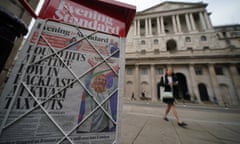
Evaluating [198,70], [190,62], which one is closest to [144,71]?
[190,62]

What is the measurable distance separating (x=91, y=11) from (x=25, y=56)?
116cm

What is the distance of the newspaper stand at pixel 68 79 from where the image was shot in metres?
0.97

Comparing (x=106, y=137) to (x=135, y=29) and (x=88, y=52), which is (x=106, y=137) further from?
(x=135, y=29)

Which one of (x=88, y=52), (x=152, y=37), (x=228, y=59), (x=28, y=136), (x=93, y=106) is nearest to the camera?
(x=28, y=136)

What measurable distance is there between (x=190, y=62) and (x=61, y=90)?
18530mm

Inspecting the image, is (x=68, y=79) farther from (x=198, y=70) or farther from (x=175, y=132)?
(x=198, y=70)

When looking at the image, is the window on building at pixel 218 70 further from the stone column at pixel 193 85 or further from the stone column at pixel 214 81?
the stone column at pixel 193 85

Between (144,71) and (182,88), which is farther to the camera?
(144,71)

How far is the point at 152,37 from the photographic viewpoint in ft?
70.1

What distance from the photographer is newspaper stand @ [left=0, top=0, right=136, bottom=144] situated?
0.97 metres

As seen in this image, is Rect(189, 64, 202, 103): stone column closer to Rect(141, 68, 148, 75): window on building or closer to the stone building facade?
the stone building facade

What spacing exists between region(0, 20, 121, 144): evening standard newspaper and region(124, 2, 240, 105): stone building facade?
49.0ft

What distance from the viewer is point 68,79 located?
1.19m

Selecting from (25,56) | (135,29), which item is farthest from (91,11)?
(135,29)
